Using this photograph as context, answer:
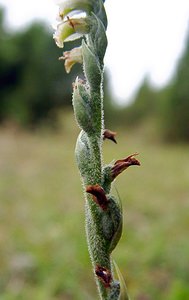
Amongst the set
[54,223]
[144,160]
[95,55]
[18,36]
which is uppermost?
[18,36]

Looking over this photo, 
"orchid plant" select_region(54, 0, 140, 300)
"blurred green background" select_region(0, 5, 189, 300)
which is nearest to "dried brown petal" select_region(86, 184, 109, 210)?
"orchid plant" select_region(54, 0, 140, 300)

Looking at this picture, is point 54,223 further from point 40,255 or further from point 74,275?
point 74,275

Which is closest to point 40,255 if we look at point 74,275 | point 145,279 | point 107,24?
point 74,275

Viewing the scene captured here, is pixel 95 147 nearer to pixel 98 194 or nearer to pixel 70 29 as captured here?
pixel 98 194

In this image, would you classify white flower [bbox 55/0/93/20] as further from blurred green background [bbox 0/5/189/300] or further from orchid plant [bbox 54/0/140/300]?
blurred green background [bbox 0/5/189/300]

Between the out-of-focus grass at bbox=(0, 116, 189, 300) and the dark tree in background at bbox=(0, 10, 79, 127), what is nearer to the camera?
the out-of-focus grass at bbox=(0, 116, 189, 300)

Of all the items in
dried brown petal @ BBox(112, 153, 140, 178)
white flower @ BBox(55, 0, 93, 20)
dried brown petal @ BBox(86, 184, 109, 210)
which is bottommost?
dried brown petal @ BBox(86, 184, 109, 210)
